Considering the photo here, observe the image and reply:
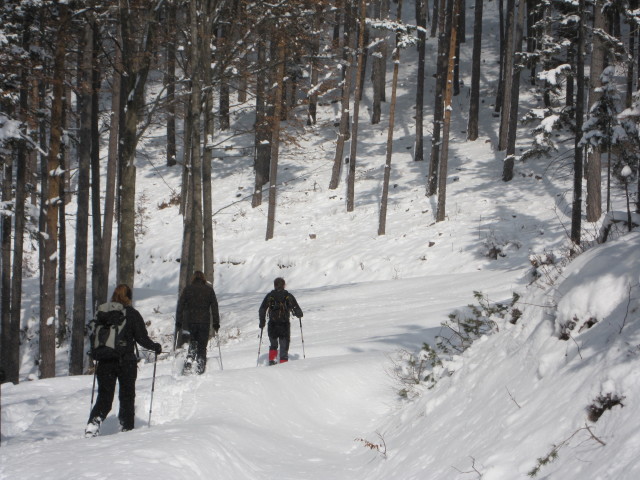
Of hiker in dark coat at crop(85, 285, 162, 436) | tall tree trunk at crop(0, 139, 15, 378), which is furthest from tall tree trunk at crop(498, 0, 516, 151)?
hiker in dark coat at crop(85, 285, 162, 436)

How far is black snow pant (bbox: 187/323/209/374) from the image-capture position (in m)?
11.2

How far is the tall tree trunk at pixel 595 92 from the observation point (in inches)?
743

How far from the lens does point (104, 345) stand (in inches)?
299

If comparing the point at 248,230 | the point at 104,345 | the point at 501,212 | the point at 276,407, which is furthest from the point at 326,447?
the point at 248,230

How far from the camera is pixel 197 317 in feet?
37.1

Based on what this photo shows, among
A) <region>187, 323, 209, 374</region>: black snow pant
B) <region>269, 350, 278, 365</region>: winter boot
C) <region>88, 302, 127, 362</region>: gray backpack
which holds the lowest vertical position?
<region>269, 350, 278, 365</region>: winter boot

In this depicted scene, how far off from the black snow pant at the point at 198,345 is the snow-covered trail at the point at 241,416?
2.77 feet

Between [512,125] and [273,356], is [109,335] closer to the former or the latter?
[273,356]

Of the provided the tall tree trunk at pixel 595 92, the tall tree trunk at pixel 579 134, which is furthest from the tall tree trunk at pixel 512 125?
the tall tree trunk at pixel 579 134

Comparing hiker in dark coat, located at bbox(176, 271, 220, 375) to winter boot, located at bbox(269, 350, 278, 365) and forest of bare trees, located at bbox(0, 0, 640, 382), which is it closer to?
winter boot, located at bbox(269, 350, 278, 365)

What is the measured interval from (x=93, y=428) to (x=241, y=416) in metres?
1.80

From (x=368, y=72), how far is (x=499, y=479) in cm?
4493

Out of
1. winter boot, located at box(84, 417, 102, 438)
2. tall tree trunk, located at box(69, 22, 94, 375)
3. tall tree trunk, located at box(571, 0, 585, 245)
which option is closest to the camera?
winter boot, located at box(84, 417, 102, 438)

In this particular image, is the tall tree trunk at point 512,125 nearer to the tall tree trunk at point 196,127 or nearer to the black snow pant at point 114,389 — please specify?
the tall tree trunk at point 196,127
